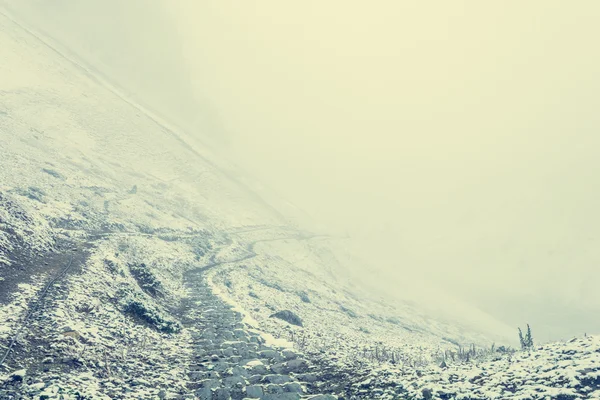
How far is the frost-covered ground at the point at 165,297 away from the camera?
1614 cm

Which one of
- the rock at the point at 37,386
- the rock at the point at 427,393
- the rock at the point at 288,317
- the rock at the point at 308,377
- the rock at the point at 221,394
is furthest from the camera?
the rock at the point at 288,317

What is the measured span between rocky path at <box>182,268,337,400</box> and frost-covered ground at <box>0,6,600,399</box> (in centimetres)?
11

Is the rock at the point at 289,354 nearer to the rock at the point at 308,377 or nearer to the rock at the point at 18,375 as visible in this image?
the rock at the point at 308,377

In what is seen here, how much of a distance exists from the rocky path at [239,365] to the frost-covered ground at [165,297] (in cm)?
11

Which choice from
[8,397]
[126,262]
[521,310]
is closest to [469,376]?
[8,397]

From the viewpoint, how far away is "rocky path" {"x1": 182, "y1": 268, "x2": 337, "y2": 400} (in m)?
17.2

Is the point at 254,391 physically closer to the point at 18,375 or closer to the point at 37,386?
the point at 37,386

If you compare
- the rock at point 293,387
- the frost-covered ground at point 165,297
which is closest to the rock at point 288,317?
the frost-covered ground at point 165,297

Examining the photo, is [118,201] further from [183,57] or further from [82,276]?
[183,57]

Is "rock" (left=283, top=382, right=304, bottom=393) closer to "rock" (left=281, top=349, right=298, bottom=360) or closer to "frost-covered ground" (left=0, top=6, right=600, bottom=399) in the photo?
"frost-covered ground" (left=0, top=6, right=600, bottom=399)

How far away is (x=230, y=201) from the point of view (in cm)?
8900

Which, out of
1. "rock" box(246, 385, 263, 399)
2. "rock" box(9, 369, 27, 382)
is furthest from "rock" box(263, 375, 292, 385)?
"rock" box(9, 369, 27, 382)

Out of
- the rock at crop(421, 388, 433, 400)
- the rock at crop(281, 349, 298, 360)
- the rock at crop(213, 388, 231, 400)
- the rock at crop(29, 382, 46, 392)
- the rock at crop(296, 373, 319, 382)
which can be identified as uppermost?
the rock at crop(421, 388, 433, 400)

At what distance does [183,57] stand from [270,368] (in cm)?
17769
